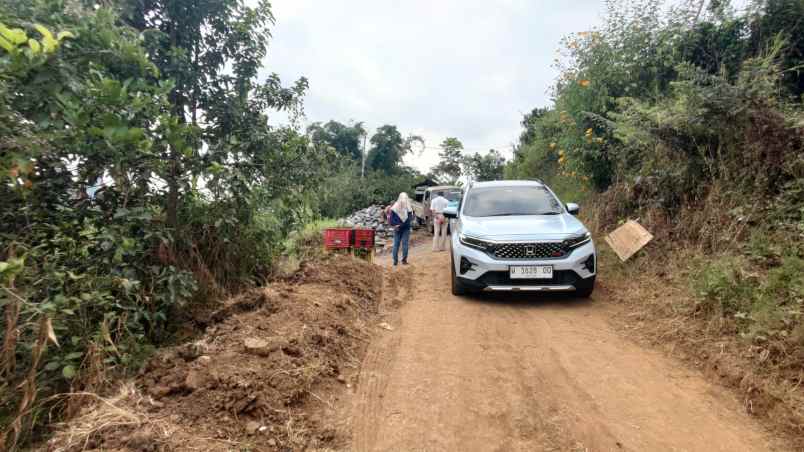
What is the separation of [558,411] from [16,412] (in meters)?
3.53

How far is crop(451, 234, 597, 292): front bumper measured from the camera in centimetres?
538

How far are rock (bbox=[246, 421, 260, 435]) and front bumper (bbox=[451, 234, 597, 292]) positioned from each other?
3.51 meters

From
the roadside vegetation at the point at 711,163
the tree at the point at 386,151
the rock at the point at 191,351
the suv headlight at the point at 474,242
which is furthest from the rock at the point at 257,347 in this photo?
the tree at the point at 386,151

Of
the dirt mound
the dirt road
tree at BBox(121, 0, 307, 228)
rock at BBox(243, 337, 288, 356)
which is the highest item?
tree at BBox(121, 0, 307, 228)

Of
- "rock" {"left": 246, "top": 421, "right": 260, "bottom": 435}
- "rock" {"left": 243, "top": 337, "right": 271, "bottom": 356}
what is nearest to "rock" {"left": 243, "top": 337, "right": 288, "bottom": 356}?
"rock" {"left": 243, "top": 337, "right": 271, "bottom": 356}

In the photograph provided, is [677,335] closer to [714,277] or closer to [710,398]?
[714,277]

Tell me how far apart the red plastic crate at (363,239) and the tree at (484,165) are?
3783 centimetres

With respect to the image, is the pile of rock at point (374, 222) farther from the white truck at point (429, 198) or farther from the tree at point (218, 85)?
the tree at point (218, 85)

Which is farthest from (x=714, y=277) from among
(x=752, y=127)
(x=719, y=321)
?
(x=752, y=127)

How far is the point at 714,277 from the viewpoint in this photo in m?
4.48

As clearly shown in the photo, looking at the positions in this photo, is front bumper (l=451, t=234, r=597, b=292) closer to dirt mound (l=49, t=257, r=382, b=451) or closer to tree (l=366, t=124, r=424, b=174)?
dirt mound (l=49, t=257, r=382, b=451)

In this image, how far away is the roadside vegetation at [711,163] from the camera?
3988 millimetres

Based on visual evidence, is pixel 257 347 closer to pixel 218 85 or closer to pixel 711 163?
pixel 218 85

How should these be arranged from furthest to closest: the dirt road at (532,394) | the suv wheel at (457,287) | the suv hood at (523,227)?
the suv wheel at (457,287) → the suv hood at (523,227) → the dirt road at (532,394)
